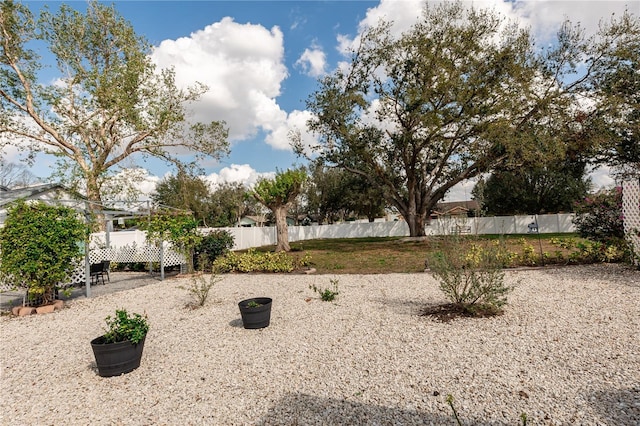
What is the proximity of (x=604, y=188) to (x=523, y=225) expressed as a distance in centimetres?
1823

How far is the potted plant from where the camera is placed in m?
3.32

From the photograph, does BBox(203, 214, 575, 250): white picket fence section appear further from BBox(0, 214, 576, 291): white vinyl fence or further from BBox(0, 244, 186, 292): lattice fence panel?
BBox(0, 244, 186, 292): lattice fence panel

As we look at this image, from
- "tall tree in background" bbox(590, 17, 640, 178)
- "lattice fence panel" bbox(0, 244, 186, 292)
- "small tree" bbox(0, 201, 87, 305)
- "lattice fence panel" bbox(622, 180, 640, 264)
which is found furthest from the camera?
"tall tree in background" bbox(590, 17, 640, 178)

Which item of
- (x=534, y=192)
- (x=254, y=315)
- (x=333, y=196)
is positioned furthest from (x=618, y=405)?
(x=333, y=196)

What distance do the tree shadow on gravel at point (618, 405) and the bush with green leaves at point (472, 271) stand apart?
1823 mm

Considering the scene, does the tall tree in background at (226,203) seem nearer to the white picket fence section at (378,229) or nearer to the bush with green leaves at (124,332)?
the white picket fence section at (378,229)

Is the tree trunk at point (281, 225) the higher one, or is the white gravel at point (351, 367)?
the tree trunk at point (281, 225)

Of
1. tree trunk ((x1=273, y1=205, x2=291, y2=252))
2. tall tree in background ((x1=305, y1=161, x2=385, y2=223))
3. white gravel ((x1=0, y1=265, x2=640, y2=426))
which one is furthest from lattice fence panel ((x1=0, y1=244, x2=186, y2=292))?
tall tree in background ((x1=305, y1=161, x2=385, y2=223))

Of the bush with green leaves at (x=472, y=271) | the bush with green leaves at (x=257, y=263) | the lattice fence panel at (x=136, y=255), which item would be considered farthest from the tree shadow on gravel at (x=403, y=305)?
the lattice fence panel at (x=136, y=255)

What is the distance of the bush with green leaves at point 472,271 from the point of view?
14.4 ft

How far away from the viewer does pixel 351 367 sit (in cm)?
327

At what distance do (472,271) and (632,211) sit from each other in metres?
5.31

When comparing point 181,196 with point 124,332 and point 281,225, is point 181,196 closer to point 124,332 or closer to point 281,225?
point 281,225

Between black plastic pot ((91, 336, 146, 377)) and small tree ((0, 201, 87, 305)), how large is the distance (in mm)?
3922
